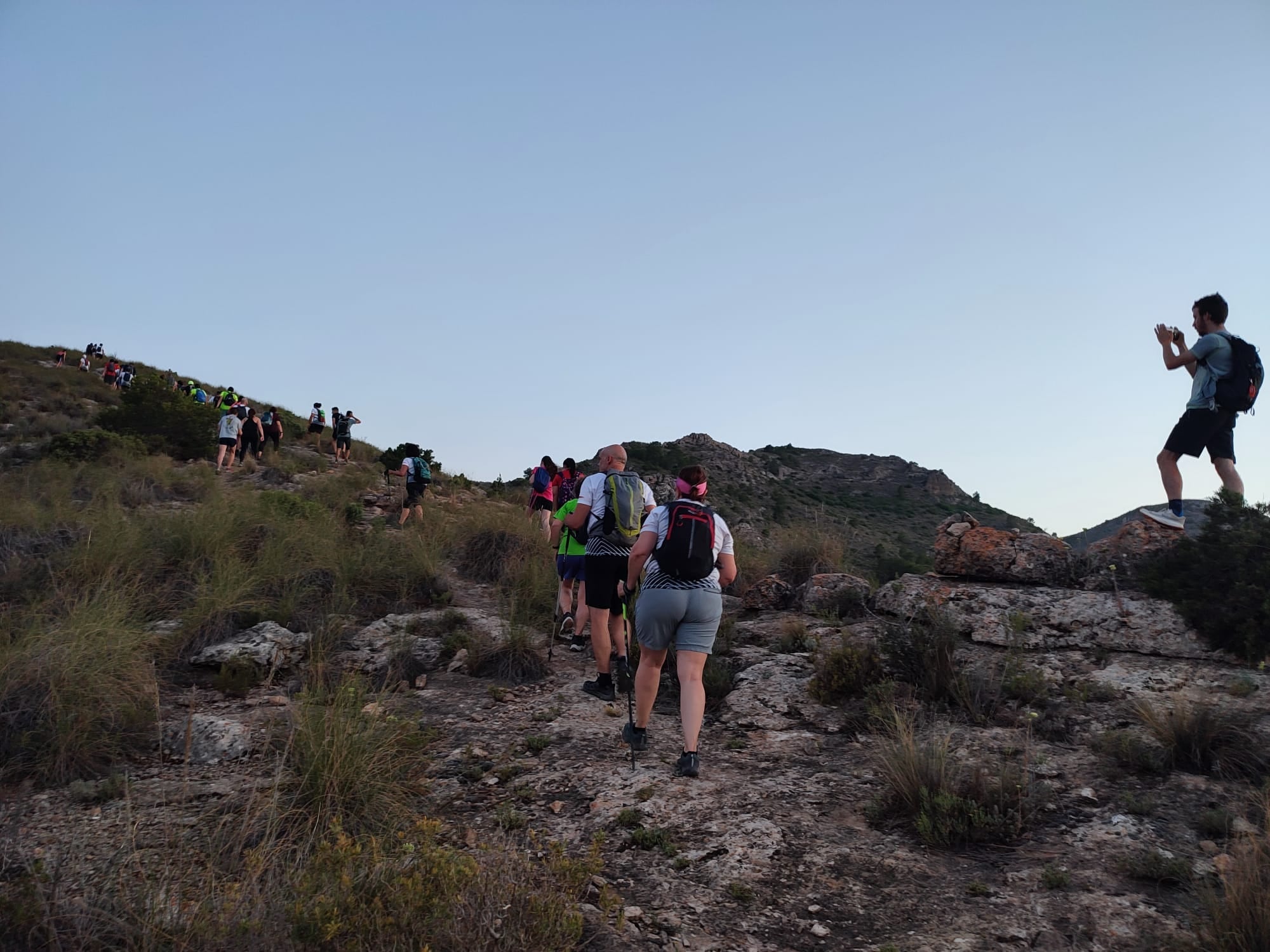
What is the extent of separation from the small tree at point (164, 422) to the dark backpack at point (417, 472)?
28.1ft

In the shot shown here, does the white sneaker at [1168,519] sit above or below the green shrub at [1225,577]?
above

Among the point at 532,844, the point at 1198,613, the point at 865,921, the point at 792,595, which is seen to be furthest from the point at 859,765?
the point at 792,595

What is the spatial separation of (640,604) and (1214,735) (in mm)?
3262

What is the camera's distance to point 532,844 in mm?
3559

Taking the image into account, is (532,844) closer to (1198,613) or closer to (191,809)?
(191,809)

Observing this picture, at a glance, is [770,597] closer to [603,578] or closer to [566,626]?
[566,626]

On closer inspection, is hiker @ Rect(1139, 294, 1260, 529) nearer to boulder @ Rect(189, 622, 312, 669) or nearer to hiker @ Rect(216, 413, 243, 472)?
boulder @ Rect(189, 622, 312, 669)

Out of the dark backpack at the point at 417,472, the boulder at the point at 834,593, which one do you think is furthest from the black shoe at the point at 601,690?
the dark backpack at the point at 417,472

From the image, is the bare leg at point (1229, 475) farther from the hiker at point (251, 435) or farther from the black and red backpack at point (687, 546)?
the hiker at point (251, 435)

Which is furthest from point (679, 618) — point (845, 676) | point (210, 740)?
point (210, 740)

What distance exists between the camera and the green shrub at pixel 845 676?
5.67m

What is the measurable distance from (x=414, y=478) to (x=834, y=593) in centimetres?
723

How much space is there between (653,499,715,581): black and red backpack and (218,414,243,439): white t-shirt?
46.0ft

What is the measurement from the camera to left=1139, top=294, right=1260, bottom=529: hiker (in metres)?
5.55
